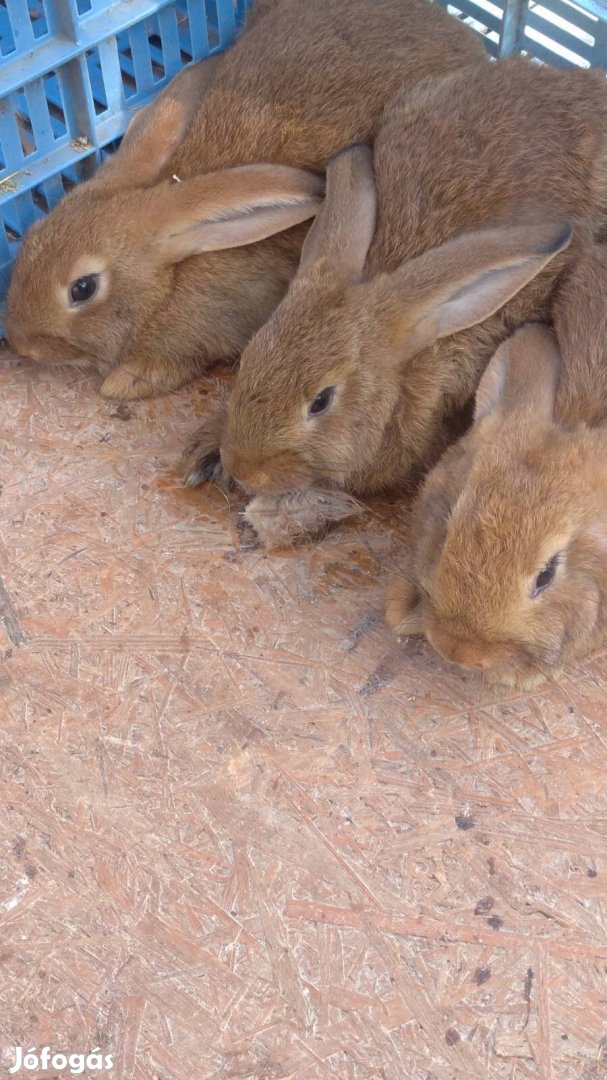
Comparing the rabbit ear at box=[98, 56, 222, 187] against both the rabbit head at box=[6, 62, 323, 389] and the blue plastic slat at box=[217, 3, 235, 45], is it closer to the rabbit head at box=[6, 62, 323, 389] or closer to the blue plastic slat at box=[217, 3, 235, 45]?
the rabbit head at box=[6, 62, 323, 389]

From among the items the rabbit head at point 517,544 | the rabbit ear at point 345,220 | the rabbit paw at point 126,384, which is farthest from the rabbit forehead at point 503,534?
the rabbit paw at point 126,384

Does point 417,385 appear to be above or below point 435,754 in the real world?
above

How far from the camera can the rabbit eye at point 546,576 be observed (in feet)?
8.11

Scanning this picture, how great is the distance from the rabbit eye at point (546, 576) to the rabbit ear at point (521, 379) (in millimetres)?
401

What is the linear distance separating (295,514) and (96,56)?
173cm

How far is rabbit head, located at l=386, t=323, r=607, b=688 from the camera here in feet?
7.98

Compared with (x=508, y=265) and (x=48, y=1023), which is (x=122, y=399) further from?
(x=48, y=1023)

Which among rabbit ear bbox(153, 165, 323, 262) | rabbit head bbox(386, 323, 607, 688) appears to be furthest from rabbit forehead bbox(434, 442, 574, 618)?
rabbit ear bbox(153, 165, 323, 262)

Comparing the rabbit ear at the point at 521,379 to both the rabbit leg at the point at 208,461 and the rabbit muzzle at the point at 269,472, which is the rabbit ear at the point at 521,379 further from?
the rabbit leg at the point at 208,461

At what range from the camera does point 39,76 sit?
10.4 feet

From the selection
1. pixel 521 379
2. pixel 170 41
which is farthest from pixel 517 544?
pixel 170 41

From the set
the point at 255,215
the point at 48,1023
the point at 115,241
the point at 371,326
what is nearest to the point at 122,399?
the point at 115,241

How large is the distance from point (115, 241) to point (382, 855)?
195 centimetres

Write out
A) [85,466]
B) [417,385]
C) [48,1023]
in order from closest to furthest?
[48,1023] < [417,385] < [85,466]
